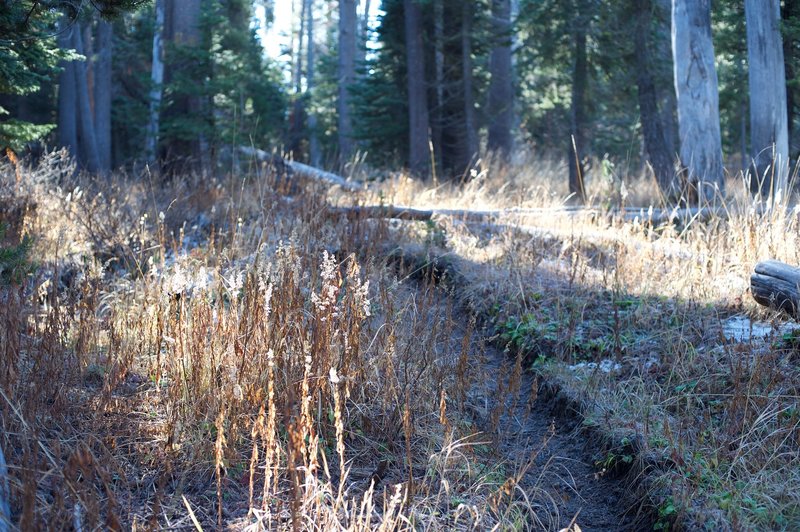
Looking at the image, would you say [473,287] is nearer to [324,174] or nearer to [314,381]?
[314,381]

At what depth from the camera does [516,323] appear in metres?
5.54

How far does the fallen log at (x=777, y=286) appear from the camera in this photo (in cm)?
474

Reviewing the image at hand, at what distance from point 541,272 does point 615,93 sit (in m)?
10.0

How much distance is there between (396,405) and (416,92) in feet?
35.5

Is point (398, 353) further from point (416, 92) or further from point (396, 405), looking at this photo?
→ point (416, 92)

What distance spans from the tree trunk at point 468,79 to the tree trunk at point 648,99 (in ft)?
10.1

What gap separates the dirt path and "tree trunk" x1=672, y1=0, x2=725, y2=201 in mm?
5364

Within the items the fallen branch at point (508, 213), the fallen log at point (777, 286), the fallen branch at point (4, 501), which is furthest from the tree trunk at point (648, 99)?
the fallen branch at point (4, 501)

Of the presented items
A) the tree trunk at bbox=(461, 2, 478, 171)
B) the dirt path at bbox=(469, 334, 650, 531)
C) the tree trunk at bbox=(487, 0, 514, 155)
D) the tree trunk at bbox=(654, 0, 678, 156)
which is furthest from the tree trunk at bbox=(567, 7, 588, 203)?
the dirt path at bbox=(469, 334, 650, 531)

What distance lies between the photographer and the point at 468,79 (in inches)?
551

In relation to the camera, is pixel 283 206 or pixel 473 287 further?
pixel 283 206

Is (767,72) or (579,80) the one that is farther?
(579,80)

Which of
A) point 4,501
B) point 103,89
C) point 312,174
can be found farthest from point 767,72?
point 103,89

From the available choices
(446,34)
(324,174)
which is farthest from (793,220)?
(446,34)
